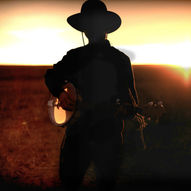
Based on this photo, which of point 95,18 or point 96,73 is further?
point 95,18

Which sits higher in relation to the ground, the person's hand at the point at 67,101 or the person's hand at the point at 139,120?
the person's hand at the point at 67,101

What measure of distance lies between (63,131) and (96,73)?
21.5ft

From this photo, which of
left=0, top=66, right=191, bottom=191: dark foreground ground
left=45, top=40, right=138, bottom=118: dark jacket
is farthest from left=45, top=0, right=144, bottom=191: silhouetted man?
left=0, top=66, right=191, bottom=191: dark foreground ground

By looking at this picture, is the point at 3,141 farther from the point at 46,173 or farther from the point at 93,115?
the point at 93,115

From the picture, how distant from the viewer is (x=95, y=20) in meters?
2.20

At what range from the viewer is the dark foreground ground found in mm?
4359

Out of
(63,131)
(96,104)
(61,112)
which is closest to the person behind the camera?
(96,104)

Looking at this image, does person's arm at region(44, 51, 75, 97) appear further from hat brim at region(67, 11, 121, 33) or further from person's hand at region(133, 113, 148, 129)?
person's hand at region(133, 113, 148, 129)

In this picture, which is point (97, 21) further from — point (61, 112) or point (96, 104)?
point (61, 112)

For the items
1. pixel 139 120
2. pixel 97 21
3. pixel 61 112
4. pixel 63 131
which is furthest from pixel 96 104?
pixel 63 131

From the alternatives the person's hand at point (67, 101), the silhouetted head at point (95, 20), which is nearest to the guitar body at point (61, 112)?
the person's hand at point (67, 101)

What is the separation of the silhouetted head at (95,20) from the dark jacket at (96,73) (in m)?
0.12

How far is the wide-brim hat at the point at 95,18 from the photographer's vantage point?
2.19m

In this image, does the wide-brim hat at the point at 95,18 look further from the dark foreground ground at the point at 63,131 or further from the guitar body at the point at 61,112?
the dark foreground ground at the point at 63,131
